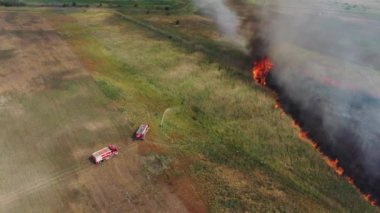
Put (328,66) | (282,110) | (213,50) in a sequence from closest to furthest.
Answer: (282,110)
(328,66)
(213,50)

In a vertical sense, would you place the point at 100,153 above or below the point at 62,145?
above

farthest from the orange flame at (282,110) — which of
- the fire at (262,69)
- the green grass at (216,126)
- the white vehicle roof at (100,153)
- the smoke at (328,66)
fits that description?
the white vehicle roof at (100,153)

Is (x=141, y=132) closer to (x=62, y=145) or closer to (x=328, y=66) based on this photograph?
(x=62, y=145)

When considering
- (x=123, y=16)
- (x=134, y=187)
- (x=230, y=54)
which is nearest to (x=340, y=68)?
(x=230, y=54)

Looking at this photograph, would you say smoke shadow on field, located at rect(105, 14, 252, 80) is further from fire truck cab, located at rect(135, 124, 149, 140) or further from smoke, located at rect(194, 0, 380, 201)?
fire truck cab, located at rect(135, 124, 149, 140)

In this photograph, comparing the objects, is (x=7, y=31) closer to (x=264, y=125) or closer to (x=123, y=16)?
(x=123, y=16)

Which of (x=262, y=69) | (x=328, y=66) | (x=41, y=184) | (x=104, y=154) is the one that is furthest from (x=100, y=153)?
(x=328, y=66)

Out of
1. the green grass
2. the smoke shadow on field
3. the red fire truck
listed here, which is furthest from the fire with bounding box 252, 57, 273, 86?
the red fire truck
